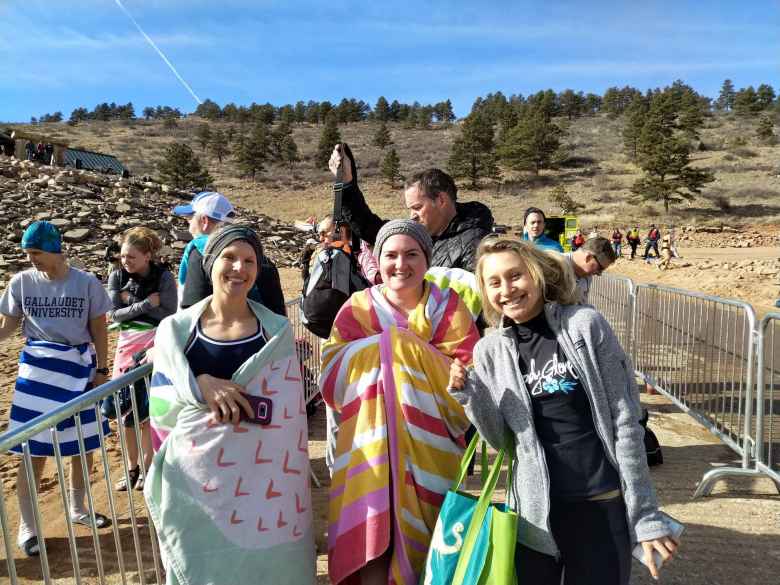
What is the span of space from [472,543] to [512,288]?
988mm

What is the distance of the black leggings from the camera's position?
6.62ft

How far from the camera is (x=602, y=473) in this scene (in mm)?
2047

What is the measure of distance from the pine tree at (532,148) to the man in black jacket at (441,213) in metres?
57.1

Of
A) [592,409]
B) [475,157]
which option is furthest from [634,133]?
[592,409]

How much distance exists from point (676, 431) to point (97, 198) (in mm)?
23719

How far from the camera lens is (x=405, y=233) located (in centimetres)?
252

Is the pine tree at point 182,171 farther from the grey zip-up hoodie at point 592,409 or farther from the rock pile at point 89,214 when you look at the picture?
the grey zip-up hoodie at point 592,409

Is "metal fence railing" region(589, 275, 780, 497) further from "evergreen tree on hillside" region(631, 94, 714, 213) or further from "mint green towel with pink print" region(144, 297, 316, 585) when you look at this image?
"evergreen tree on hillside" region(631, 94, 714, 213)

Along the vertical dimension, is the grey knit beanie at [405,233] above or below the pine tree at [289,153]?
below

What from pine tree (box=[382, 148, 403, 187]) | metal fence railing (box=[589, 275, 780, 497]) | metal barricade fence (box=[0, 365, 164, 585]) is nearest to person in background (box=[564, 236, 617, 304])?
metal fence railing (box=[589, 275, 780, 497])

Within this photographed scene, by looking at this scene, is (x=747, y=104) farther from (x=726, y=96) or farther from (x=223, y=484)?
(x=223, y=484)

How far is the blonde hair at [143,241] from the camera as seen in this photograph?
4.49m

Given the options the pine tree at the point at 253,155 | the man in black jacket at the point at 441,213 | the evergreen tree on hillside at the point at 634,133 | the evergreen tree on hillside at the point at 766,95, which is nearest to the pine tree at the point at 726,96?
the evergreen tree on hillside at the point at 766,95

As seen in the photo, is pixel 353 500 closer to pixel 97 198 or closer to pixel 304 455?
pixel 304 455
